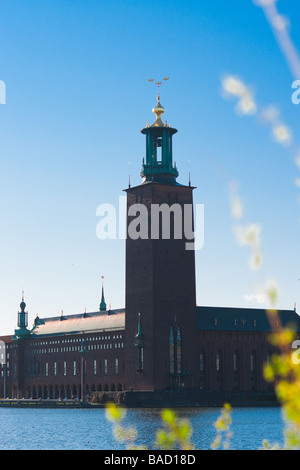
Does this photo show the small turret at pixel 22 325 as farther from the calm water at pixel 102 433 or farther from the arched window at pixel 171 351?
the calm water at pixel 102 433

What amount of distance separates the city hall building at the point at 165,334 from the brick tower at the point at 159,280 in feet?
0.34

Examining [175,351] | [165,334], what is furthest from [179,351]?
[165,334]

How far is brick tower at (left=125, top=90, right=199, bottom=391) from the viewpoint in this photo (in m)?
92.3

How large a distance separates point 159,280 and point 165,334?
18.5 ft

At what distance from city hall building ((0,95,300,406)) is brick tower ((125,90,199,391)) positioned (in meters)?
0.10

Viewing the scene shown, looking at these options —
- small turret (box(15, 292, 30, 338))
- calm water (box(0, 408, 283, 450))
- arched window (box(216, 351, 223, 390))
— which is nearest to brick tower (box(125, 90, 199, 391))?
arched window (box(216, 351, 223, 390))

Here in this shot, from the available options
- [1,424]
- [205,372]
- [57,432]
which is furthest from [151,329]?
[57,432]

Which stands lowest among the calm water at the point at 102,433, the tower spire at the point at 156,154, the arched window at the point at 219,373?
the calm water at the point at 102,433

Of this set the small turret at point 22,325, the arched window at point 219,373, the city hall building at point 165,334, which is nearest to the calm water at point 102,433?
the city hall building at point 165,334

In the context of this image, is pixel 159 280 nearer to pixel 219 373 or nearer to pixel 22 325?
pixel 219 373

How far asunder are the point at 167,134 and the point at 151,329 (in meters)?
21.2

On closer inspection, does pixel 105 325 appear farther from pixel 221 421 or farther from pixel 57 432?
pixel 221 421

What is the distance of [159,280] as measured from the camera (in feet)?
306

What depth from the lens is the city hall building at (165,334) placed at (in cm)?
9206
